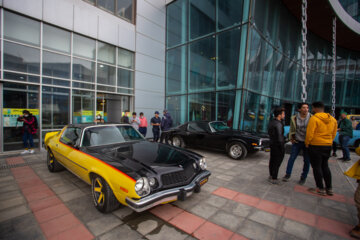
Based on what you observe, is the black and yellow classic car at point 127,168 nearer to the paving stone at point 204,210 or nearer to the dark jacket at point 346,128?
the paving stone at point 204,210

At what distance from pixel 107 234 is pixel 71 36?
8.89m

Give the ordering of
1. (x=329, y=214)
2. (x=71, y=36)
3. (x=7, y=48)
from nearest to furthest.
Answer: (x=329, y=214), (x=7, y=48), (x=71, y=36)

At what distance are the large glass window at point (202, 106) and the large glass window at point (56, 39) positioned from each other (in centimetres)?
718

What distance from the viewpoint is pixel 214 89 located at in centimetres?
948

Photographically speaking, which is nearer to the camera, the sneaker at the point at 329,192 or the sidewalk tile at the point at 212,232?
the sidewalk tile at the point at 212,232

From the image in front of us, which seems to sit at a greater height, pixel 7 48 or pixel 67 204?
pixel 7 48

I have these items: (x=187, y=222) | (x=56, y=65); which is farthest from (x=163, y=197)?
(x=56, y=65)

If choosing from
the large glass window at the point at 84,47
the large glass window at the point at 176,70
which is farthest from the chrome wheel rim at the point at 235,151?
the large glass window at the point at 84,47

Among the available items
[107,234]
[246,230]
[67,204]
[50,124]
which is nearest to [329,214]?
[246,230]

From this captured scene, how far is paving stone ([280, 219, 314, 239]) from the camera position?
212 cm

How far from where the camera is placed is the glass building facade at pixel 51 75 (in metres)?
6.21

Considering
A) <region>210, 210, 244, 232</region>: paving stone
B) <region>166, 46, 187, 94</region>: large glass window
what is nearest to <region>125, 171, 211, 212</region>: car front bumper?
<region>210, 210, 244, 232</region>: paving stone

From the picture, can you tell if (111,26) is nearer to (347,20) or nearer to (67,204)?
(67,204)

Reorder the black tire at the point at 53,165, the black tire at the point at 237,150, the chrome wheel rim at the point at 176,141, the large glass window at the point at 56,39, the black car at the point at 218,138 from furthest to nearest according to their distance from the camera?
the chrome wheel rim at the point at 176,141 < the large glass window at the point at 56,39 < the black tire at the point at 237,150 < the black car at the point at 218,138 < the black tire at the point at 53,165
